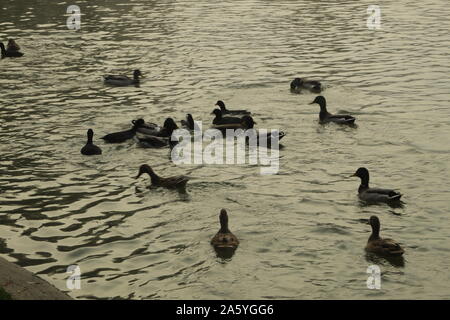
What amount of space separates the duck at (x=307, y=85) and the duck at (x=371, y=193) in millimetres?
10685

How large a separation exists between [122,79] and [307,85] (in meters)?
7.84

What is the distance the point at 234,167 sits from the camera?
2559 centimetres

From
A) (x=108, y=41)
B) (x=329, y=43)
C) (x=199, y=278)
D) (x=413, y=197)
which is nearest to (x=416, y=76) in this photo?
(x=329, y=43)

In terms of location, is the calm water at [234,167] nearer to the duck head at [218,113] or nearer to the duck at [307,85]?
the duck at [307,85]

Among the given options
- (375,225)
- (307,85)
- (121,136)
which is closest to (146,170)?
(121,136)

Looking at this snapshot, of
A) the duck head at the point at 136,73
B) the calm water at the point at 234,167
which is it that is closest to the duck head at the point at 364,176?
the calm water at the point at 234,167

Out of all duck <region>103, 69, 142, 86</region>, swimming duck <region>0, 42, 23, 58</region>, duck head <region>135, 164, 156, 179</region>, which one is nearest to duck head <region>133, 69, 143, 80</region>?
duck <region>103, 69, 142, 86</region>

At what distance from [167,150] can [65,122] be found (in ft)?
16.3

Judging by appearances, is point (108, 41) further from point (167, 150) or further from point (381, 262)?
point (381, 262)

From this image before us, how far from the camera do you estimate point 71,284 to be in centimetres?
1806

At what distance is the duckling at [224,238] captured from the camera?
19719mm

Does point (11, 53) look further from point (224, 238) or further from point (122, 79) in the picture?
point (224, 238)

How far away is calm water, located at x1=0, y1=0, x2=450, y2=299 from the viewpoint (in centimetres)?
1870

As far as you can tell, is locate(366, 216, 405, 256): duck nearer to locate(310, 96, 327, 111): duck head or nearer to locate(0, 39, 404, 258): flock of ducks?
locate(0, 39, 404, 258): flock of ducks
